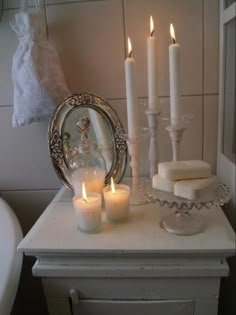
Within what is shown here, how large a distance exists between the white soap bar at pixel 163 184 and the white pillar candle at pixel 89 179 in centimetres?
18

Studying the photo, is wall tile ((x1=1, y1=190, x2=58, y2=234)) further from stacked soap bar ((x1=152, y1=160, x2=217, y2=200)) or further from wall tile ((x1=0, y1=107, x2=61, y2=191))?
stacked soap bar ((x1=152, y1=160, x2=217, y2=200))

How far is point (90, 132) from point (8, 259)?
395 millimetres

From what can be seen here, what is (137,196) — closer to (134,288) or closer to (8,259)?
(134,288)

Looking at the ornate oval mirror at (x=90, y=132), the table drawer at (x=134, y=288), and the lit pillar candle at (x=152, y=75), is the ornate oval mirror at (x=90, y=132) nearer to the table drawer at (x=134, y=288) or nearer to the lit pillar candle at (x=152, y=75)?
the lit pillar candle at (x=152, y=75)

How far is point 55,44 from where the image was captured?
0.89 meters

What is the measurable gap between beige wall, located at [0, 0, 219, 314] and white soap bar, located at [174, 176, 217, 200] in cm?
30

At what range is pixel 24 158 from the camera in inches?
39.6

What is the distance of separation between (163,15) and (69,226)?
0.63m

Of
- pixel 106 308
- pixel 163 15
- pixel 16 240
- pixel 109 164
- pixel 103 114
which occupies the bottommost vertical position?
pixel 106 308

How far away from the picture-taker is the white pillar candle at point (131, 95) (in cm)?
71

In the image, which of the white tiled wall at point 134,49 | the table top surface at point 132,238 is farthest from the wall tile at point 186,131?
the table top surface at point 132,238

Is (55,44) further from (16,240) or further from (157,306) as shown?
(157,306)

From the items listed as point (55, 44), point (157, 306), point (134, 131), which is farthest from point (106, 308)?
point (55, 44)

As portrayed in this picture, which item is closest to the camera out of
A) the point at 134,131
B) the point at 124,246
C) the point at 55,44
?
the point at 124,246
